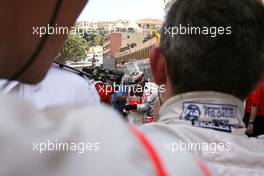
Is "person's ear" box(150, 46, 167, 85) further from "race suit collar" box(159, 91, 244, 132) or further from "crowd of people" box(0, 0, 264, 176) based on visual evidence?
"race suit collar" box(159, 91, 244, 132)

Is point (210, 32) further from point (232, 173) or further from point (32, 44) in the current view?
point (32, 44)

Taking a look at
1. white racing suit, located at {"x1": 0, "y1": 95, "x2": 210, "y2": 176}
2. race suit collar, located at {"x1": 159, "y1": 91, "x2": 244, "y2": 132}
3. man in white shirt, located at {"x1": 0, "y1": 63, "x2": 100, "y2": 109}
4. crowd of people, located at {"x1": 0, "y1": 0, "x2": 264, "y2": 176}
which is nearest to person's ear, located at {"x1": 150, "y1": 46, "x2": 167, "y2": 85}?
crowd of people, located at {"x1": 0, "y1": 0, "x2": 264, "y2": 176}

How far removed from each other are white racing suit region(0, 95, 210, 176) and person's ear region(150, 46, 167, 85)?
28.8 inches

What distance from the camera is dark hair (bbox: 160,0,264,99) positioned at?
1.16 meters

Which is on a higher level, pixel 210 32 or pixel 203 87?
pixel 210 32

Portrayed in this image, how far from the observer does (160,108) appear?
1322 millimetres

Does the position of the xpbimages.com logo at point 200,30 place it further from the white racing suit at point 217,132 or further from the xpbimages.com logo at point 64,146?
the xpbimages.com logo at point 64,146

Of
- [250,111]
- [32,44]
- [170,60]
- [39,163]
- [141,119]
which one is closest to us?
[39,163]

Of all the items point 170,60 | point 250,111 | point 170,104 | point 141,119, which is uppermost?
point 170,60

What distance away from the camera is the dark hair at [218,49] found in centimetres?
116

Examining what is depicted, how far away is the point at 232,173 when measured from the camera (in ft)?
3.60

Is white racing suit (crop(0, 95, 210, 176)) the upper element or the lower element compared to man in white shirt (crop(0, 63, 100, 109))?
upper

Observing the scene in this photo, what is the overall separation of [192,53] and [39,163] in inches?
29.2

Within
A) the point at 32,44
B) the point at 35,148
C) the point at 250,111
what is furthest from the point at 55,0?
the point at 250,111
